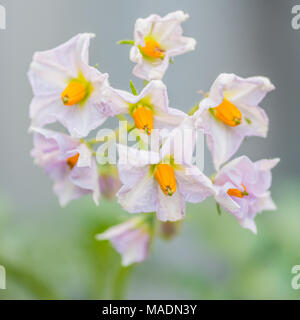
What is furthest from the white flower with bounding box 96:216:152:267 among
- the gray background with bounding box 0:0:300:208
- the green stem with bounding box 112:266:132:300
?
the gray background with bounding box 0:0:300:208

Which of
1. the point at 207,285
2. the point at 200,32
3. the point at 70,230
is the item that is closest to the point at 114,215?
the point at 70,230

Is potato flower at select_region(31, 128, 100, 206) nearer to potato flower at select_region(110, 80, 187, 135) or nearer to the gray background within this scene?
potato flower at select_region(110, 80, 187, 135)

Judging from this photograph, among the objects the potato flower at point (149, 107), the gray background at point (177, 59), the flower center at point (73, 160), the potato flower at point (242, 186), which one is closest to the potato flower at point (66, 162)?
the flower center at point (73, 160)

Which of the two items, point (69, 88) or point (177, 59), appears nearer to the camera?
point (69, 88)

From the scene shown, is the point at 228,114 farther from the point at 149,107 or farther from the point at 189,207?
the point at 189,207

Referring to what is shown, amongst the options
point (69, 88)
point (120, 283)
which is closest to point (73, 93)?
point (69, 88)

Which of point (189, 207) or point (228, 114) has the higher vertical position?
point (228, 114)
